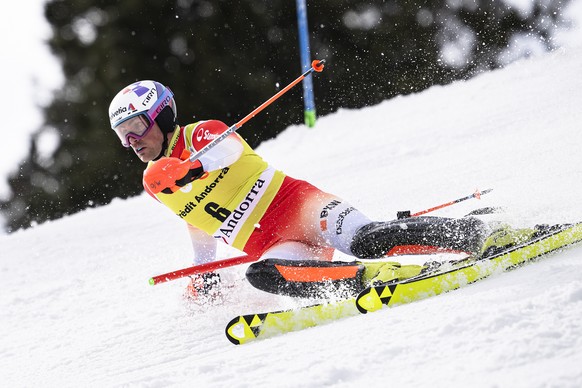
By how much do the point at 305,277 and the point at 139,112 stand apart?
44.9 inches

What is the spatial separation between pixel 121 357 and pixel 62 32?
12.2 meters

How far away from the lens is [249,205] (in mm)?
3566

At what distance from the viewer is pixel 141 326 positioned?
3656mm

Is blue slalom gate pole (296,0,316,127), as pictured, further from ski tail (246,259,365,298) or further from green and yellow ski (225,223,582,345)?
green and yellow ski (225,223,582,345)

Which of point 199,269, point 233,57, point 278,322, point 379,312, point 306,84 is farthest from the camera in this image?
point 233,57

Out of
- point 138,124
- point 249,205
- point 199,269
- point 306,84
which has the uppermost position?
point 138,124

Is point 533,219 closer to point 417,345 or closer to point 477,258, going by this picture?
point 477,258

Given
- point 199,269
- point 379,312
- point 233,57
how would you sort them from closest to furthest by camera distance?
point 379,312
point 199,269
point 233,57

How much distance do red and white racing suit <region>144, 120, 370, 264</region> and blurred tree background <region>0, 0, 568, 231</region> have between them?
7.57m

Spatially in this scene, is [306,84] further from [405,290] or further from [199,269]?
[405,290]

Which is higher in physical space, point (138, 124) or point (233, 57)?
point (138, 124)

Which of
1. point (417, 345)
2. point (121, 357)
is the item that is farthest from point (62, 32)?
point (417, 345)

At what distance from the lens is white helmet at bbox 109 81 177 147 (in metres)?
3.50

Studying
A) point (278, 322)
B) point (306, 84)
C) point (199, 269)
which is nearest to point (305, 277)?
point (278, 322)
